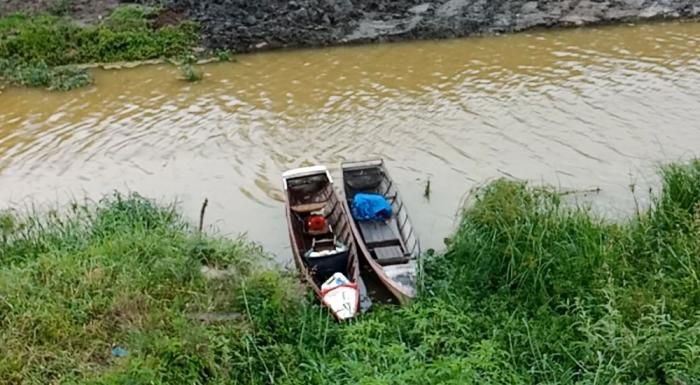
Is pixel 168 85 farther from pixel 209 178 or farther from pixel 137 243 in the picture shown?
pixel 137 243

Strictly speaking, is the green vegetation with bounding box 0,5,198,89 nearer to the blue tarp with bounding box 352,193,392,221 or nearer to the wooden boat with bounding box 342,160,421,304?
the wooden boat with bounding box 342,160,421,304

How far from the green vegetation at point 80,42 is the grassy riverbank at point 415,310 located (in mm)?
9196

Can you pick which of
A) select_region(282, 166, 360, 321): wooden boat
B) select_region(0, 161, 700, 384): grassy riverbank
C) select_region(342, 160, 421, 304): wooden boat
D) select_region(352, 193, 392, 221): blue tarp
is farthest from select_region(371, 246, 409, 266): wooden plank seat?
select_region(352, 193, 392, 221): blue tarp

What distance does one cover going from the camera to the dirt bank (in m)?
17.5

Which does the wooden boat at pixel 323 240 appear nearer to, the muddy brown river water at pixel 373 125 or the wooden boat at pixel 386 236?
the wooden boat at pixel 386 236

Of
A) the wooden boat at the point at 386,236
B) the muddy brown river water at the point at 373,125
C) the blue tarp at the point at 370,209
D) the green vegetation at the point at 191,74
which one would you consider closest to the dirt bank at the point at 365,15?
the muddy brown river water at the point at 373,125

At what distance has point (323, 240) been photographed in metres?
8.54

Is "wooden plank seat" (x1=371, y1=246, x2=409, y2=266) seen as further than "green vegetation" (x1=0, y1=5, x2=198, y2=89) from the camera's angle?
No

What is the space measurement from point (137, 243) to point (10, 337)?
1.69 meters

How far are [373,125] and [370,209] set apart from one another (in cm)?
386

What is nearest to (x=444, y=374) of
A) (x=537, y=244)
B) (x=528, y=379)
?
(x=528, y=379)

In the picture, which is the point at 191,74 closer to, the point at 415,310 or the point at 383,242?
the point at 383,242

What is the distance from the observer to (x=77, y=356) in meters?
6.19

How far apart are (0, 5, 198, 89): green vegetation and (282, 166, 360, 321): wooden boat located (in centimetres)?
795
